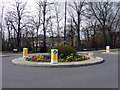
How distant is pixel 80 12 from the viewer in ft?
124

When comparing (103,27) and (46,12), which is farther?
(103,27)

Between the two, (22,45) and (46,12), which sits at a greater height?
(46,12)

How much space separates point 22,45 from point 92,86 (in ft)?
99.1

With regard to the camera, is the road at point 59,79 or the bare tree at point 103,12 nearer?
the road at point 59,79

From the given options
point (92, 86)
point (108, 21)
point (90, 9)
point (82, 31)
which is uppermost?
point (90, 9)

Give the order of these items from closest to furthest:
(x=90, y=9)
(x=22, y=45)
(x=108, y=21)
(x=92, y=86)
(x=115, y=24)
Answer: (x=92, y=86), (x=22, y=45), (x=90, y=9), (x=108, y=21), (x=115, y=24)

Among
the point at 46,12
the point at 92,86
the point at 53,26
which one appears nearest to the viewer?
the point at 92,86

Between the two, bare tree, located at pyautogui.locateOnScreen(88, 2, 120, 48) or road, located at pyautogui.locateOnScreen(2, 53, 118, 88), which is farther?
bare tree, located at pyautogui.locateOnScreen(88, 2, 120, 48)

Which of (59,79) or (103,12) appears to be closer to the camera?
(59,79)

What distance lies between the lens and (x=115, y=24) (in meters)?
48.2

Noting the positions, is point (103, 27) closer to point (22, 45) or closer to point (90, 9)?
point (90, 9)

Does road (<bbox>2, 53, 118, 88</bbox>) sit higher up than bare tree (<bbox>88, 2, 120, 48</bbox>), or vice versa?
bare tree (<bbox>88, 2, 120, 48</bbox>)

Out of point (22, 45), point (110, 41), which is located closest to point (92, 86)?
point (22, 45)

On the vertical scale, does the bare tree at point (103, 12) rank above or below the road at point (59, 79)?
above
